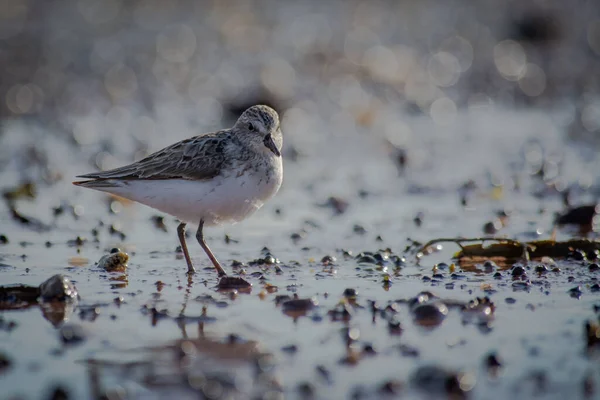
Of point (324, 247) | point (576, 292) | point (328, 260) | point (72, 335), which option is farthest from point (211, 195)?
point (576, 292)

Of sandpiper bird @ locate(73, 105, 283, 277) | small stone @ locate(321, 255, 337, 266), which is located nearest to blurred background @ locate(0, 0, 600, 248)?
small stone @ locate(321, 255, 337, 266)

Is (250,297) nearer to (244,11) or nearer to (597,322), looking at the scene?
(597,322)

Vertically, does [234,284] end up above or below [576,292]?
above

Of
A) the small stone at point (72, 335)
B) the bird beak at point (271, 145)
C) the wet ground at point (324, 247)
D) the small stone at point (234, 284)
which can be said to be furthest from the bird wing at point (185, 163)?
the small stone at point (72, 335)

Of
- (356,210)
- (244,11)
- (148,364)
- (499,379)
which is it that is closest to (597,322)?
(499,379)

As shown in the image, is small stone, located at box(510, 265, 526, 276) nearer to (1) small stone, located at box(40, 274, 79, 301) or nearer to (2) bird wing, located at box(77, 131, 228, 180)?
(2) bird wing, located at box(77, 131, 228, 180)

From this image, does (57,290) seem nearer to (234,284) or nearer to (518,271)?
(234,284)

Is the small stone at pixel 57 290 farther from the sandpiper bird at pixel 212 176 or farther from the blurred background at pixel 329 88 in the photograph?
the blurred background at pixel 329 88
